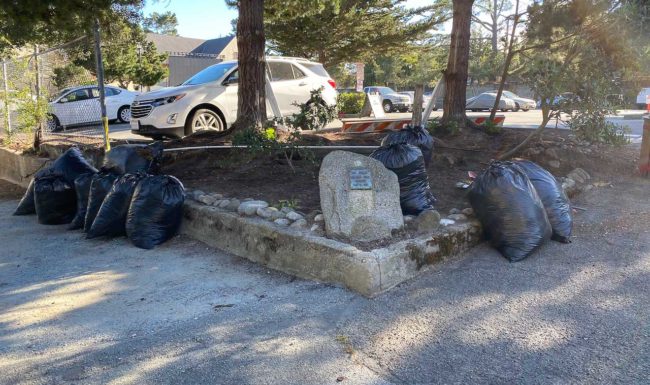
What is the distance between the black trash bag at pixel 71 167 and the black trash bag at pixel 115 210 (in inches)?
53.5

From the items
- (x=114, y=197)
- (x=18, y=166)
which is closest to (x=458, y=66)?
(x=114, y=197)

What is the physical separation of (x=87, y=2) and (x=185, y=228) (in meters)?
3.98

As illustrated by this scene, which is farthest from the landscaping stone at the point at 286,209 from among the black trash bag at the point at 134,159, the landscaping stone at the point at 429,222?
the black trash bag at the point at 134,159

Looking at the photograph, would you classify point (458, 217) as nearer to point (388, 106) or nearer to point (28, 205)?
point (28, 205)

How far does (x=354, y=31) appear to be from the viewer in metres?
23.5

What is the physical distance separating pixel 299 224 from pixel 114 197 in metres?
2.11

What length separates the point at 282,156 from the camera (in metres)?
7.09

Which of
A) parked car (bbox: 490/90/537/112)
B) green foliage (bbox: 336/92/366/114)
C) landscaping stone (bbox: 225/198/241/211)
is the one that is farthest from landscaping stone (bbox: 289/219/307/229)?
parked car (bbox: 490/90/537/112)

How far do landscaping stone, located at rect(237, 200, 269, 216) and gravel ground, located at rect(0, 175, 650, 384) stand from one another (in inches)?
18.1

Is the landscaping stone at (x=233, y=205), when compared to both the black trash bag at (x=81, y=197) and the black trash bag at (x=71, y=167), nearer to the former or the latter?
the black trash bag at (x=81, y=197)

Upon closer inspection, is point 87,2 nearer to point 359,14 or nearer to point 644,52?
point 644,52

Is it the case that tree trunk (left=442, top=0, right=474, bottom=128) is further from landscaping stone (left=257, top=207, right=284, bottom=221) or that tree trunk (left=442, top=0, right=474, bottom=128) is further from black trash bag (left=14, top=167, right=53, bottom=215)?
black trash bag (left=14, top=167, right=53, bottom=215)

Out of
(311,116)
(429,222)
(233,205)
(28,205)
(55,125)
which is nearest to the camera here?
(429,222)

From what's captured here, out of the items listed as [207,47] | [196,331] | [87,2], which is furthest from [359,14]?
[207,47]
